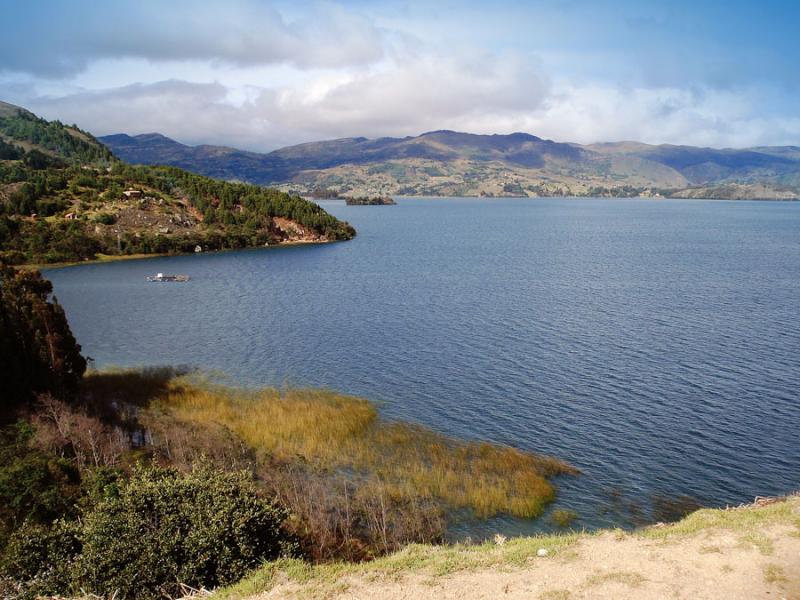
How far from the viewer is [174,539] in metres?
25.3

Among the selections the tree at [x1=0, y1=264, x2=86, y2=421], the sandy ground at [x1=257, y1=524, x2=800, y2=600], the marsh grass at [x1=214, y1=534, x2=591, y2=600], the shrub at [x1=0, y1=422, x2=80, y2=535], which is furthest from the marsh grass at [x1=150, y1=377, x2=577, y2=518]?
the shrub at [x1=0, y1=422, x2=80, y2=535]

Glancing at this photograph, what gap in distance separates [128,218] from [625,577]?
6936 inches

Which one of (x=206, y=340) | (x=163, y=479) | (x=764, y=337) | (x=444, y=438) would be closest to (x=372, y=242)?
(x=206, y=340)

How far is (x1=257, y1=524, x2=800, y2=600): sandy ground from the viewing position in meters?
22.8

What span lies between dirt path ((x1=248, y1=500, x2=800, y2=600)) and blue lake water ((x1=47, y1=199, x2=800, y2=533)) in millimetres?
10687

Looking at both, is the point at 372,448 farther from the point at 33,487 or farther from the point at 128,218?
the point at 128,218

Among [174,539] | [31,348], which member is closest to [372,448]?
[174,539]

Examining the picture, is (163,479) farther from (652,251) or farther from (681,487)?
(652,251)

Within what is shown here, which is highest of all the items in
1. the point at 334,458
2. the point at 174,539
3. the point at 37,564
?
the point at 174,539

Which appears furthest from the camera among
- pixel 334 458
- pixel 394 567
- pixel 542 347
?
pixel 542 347

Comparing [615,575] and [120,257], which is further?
[120,257]

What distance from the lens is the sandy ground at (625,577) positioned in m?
22.8

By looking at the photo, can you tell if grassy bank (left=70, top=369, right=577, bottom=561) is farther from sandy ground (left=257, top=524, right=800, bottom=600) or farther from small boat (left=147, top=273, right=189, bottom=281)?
small boat (left=147, top=273, right=189, bottom=281)

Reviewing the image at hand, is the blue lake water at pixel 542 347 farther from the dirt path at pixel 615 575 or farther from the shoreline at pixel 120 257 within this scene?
the dirt path at pixel 615 575
